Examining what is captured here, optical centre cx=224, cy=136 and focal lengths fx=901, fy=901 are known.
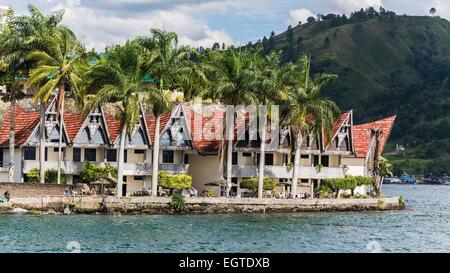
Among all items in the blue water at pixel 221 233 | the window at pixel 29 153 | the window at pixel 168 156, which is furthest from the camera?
Result: the window at pixel 168 156

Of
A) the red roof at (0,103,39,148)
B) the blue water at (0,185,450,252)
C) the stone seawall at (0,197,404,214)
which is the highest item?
the red roof at (0,103,39,148)

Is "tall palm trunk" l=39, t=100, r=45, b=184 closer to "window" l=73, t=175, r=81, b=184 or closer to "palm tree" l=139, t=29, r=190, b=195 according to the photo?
"window" l=73, t=175, r=81, b=184

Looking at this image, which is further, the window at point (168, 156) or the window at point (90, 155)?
the window at point (168, 156)

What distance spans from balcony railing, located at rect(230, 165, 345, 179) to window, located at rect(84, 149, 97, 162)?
55.7 feet

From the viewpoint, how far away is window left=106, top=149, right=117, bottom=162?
10760 cm

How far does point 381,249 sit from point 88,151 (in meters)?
51.6

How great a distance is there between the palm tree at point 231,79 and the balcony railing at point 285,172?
264 inches

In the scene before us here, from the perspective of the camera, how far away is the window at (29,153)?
10531 centimetres

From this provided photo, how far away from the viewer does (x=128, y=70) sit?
95375 mm

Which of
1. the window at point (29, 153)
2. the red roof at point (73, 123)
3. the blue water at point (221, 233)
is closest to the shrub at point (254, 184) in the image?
the blue water at point (221, 233)

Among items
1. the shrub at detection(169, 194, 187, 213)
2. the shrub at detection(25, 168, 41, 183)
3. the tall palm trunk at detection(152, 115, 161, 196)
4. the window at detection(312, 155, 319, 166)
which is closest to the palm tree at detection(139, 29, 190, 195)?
the tall palm trunk at detection(152, 115, 161, 196)

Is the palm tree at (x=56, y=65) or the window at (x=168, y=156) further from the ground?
the palm tree at (x=56, y=65)

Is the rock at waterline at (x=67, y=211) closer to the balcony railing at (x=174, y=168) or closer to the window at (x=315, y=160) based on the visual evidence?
the balcony railing at (x=174, y=168)
